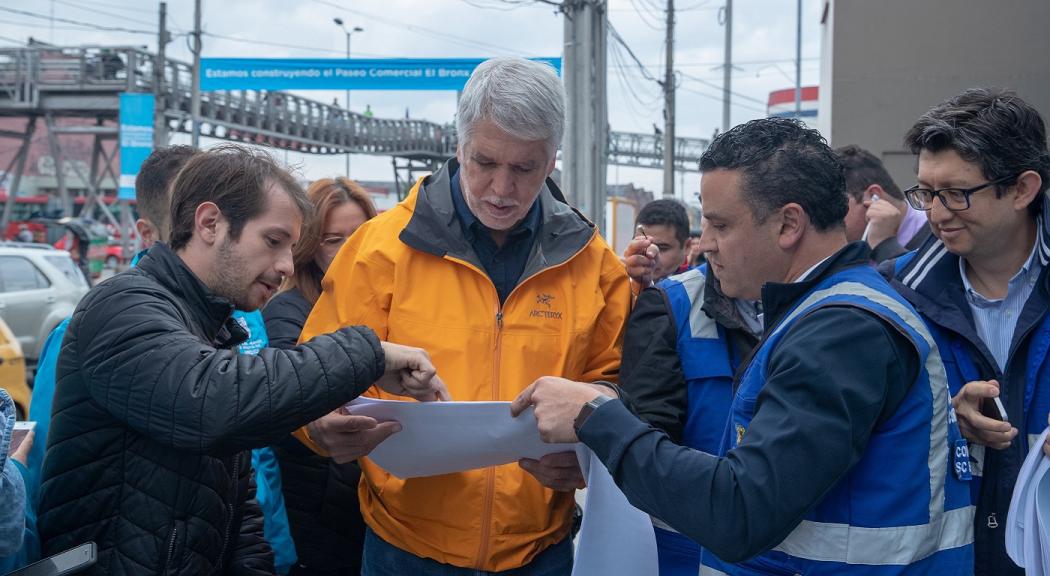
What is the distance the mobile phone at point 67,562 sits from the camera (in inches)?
74.8

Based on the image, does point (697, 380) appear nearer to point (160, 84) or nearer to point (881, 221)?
point (881, 221)

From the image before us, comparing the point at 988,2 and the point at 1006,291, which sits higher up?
the point at 988,2

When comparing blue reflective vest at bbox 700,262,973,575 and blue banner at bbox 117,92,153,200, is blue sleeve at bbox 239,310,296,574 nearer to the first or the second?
blue reflective vest at bbox 700,262,973,575

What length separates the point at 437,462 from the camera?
234 centimetres

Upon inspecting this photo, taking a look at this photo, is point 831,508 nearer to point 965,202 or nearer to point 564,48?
point 965,202

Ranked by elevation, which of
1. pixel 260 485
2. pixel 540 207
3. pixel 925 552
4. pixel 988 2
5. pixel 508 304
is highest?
pixel 988 2

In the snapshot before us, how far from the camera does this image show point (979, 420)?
2.10m

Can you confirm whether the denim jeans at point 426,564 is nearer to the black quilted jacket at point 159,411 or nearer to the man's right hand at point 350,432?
the man's right hand at point 350,432

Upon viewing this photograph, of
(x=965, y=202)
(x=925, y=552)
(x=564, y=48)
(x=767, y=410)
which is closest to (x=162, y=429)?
(x=767, y=410)

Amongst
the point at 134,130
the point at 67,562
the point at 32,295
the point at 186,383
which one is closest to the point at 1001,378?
the point at 186,383

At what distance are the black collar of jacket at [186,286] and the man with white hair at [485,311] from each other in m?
0.34

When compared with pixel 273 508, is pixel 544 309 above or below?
above

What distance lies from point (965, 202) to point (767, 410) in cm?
111

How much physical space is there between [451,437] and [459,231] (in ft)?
1.88
